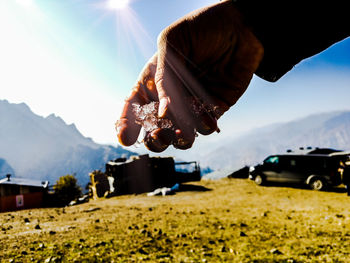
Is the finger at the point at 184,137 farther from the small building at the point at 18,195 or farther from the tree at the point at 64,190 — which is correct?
the tree at the point at 64,190

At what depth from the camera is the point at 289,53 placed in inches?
59.2

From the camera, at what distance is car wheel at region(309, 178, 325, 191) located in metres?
13.8

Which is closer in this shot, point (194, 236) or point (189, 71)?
point (189, 71)

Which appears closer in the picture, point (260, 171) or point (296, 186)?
point (296, 186)

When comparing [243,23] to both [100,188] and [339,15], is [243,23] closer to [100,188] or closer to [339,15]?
[339,15]

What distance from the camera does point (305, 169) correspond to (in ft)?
48.0

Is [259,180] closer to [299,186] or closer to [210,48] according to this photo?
[299,186]

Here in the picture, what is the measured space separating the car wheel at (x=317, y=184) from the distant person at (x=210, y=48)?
1572 cm

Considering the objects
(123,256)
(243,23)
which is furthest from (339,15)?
(123,256)

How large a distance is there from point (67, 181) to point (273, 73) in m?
38.8

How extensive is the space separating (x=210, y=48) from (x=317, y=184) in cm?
1635

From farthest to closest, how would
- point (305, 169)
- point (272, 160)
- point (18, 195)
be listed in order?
point (18, 195) → point (272, 160) → point (305, 169)

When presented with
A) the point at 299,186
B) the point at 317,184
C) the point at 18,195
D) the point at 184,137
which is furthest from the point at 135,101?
the point at 18,195

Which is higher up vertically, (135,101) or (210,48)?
(210,48)
